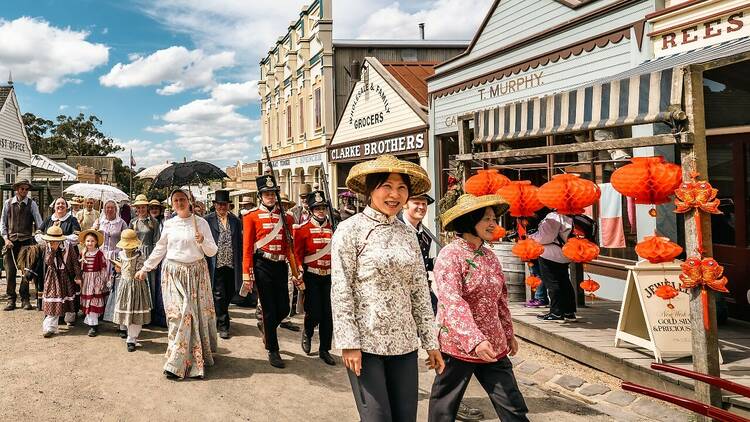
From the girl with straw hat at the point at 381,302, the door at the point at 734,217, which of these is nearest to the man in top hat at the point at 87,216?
the girl with straw hat at the point at 381,302

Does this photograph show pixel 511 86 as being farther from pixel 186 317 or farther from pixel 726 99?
pixel 186 317

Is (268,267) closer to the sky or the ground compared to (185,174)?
closer to the ground

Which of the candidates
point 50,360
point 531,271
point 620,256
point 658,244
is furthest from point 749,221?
point 50,360

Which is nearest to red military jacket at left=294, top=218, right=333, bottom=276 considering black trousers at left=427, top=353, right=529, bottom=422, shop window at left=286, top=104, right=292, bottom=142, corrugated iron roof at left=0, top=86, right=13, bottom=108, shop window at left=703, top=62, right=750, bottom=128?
black trousers at left=427, top=353, right=529, bottom=422

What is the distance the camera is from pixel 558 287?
677 cm

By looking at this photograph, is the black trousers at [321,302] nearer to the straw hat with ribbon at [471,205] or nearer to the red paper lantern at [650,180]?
the straw hat with ribbon at [471,205]

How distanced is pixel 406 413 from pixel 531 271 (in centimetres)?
564

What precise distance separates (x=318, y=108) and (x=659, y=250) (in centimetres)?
1937

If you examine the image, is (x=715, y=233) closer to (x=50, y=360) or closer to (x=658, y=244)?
(x=658, y=244)

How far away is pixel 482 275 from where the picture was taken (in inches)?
136

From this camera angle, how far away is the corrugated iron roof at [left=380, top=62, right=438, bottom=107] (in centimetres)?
1580

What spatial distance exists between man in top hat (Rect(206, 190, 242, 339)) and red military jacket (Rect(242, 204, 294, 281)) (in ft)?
5.32

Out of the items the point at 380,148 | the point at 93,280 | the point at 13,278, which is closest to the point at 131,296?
the point at 93,280

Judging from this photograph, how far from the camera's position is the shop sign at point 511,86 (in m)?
9.66
